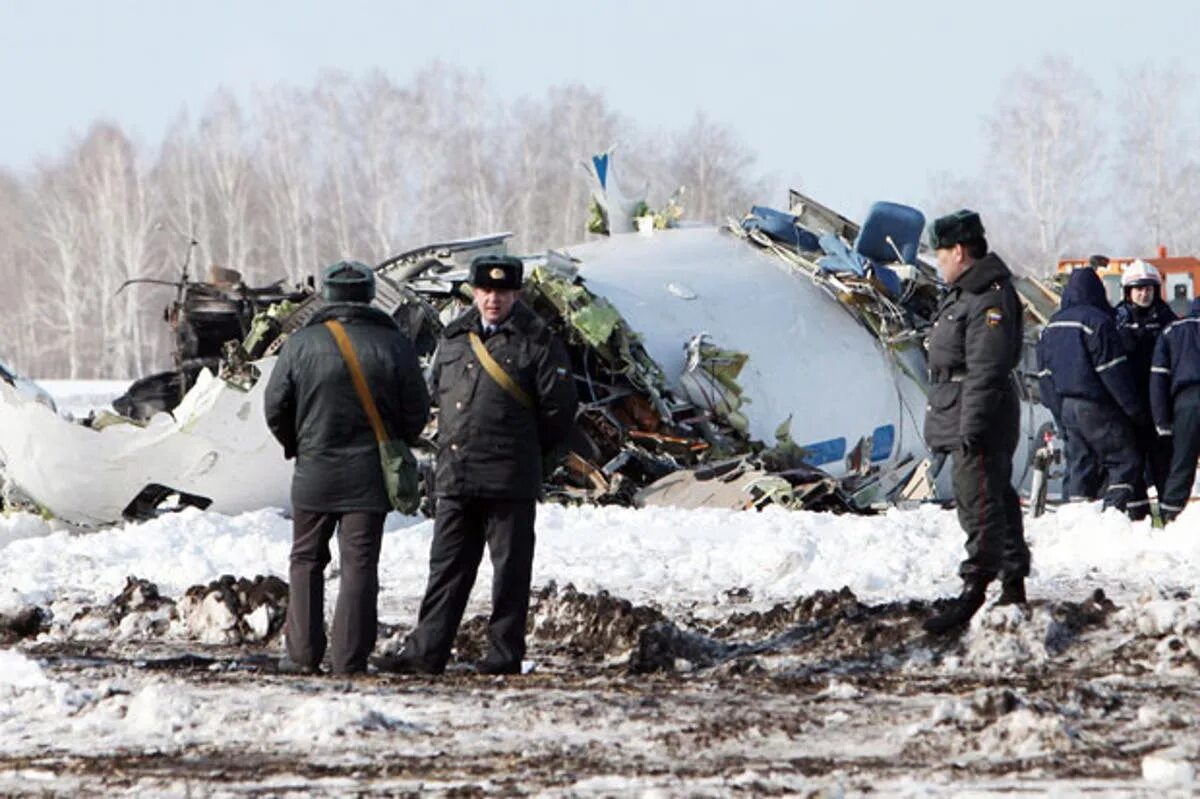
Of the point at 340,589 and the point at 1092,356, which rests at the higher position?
the point at 1092,356

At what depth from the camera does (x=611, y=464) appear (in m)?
15.9

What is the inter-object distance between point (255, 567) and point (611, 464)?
4306 millimetres

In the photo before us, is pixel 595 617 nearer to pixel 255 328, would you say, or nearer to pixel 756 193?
pixel 255 328

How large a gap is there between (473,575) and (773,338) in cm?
884

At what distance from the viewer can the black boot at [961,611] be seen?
827 cm

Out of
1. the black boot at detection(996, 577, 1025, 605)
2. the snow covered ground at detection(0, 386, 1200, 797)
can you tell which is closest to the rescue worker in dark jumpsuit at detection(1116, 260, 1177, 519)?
the snow covered ground at detection(0, 386, 1200, 797)

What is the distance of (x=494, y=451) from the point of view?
8.12m

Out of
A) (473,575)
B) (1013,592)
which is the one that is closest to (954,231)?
(1013,592)

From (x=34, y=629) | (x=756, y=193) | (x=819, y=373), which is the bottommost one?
(x=34, y=629)

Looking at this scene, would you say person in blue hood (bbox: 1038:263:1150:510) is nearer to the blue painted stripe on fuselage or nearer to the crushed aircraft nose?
the crushed aircraft nose

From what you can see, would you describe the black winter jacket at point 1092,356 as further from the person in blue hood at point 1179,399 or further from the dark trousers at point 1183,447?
the dark trousers at point 1183,447

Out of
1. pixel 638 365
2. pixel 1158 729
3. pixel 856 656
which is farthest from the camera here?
pixel 638 365

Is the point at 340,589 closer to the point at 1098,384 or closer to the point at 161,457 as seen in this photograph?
the point at 1098,384

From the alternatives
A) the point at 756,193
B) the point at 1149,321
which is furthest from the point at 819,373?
the point at 756,193
